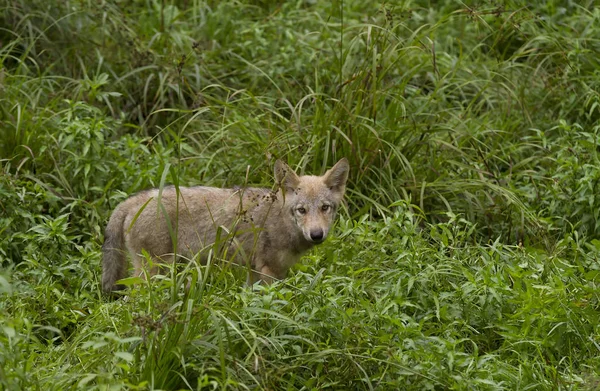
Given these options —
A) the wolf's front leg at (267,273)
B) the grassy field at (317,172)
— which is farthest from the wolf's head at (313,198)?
the wolf's front leg at (267,273)

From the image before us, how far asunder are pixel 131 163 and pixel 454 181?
2.72m

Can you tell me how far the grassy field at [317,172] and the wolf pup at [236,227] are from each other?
21 cm

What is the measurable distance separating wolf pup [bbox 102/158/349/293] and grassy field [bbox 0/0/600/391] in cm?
21

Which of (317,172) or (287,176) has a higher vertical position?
(287,176)

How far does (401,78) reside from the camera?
9.20m

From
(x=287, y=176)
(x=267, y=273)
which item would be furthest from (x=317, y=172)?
(x=267, y=273)

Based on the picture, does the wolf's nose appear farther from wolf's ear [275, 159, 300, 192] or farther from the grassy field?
wolf's ear [275, 159, 300, 192]

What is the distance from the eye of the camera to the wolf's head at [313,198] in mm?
7133

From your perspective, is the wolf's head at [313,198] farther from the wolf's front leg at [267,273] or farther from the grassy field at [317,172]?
the wolf's front leg at [267,273]

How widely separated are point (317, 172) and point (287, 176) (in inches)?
39.5

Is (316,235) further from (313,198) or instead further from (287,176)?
(287,176)

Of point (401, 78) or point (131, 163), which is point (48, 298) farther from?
point (401, 78)

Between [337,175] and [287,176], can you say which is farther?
[337,175]

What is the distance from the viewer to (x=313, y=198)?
7309mm
